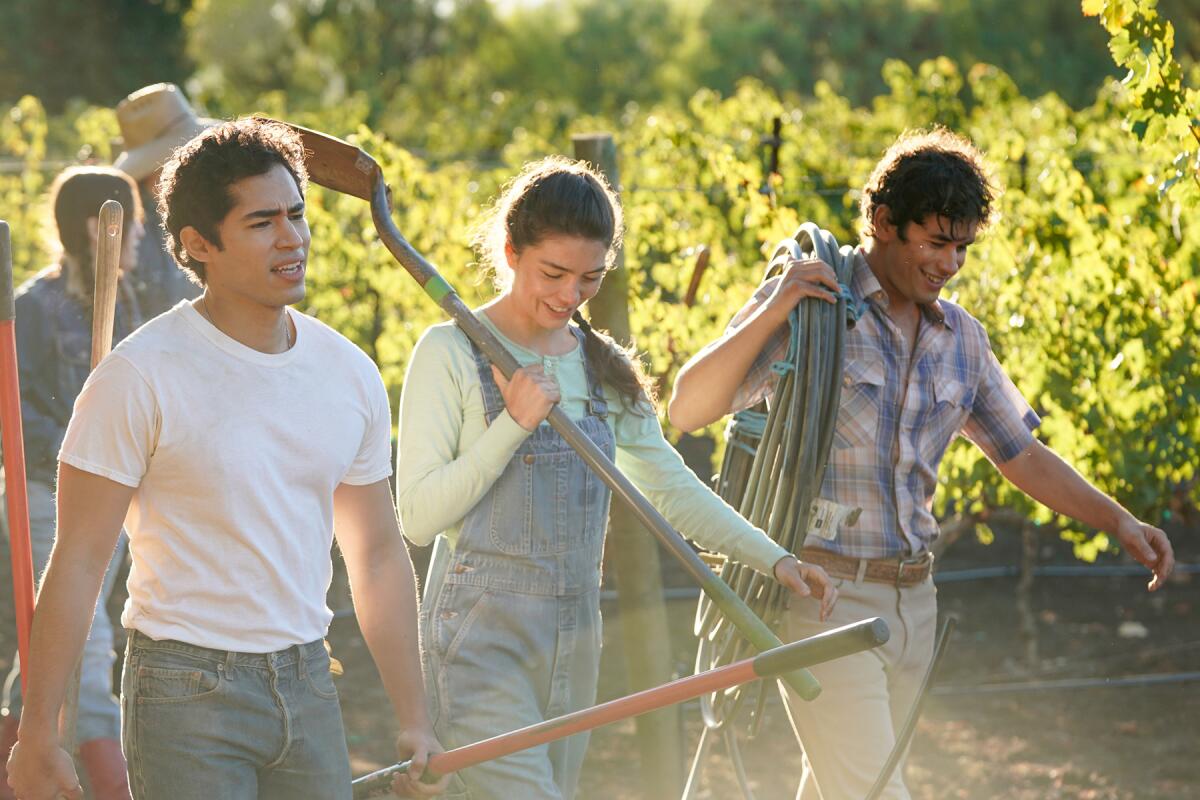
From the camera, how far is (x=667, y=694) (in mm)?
2443

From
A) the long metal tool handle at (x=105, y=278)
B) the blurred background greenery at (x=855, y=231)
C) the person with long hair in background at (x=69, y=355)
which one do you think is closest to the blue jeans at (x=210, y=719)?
the long metal tool handle at (x=105, y=278)

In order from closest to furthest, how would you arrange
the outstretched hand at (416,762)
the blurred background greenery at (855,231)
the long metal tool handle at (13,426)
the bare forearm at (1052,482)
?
the long metal tool handle at (13,426), the outstretched hand at (416,762), the bare forearm at (1052,482), the blurred background greenery at (855,231)

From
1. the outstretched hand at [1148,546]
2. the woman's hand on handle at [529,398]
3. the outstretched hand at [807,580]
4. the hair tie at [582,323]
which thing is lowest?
the outstretched hand at [807,580]

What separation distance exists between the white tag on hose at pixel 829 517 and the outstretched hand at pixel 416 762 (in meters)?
0.99

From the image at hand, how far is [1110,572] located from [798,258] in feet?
20.0

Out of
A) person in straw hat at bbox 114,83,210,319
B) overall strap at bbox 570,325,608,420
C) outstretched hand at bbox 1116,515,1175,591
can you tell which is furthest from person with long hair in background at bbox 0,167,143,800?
→ outstretched hand at bbox 1116,515,1175,591

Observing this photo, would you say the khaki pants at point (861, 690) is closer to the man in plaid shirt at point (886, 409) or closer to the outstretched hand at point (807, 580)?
the man in plaid shirt at point (886, 409)

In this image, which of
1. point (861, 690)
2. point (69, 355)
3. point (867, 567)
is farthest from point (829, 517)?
point (69, 355)

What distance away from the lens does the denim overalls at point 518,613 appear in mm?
2914

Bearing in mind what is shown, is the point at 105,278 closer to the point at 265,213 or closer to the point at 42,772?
the point at 265,213

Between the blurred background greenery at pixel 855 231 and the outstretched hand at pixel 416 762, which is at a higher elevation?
the blurred background greenery at pixel 855 231

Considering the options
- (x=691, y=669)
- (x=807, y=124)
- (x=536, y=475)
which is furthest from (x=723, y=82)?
(x=536, y=475)

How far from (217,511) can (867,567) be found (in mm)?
1459

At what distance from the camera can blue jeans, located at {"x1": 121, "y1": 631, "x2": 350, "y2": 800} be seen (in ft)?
7.79
